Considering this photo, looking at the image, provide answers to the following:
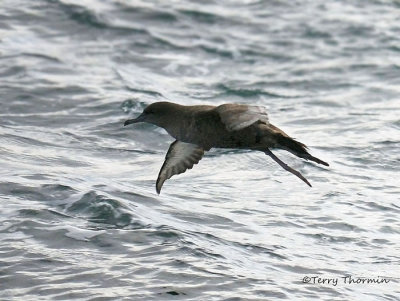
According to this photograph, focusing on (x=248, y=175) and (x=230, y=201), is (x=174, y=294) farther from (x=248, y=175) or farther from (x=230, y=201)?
(x=248, y=175)

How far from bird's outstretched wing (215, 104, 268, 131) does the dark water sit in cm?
116

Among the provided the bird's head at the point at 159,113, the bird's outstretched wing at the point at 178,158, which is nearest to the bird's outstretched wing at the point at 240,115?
the bird's head at the point at 159,113

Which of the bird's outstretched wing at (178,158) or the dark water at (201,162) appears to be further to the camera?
the bird's outstretched wing at (178,158)

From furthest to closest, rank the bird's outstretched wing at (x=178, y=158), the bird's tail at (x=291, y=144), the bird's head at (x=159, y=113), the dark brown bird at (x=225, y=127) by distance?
1. the bird's outstretched wing at (x=178, y=158)
2. the bird's head at (x=159, y=113)
3. the bird's tail at (x=291, y=144)
4. the dark brown bird at (x=225, y=127)

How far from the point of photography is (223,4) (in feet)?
58.9

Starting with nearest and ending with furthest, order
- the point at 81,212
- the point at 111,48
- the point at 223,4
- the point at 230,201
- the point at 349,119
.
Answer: the point at 81,212 → the point at 230,201 → the point at 349,119 → the point at 111,48 → the point at 223,4

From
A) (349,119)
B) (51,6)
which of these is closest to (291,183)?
(349,119)

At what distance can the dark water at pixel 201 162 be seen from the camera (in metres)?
8.01

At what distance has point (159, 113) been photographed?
8586 millimetres

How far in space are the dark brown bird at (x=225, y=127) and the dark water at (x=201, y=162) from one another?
2.89 ft

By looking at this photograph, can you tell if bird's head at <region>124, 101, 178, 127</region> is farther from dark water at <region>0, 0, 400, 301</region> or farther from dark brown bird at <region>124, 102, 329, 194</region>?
dark water at <region>0, 0, 400, 301</region>

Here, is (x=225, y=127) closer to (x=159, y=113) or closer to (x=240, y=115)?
(x=240, y=115)

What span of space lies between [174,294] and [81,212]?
1904mm

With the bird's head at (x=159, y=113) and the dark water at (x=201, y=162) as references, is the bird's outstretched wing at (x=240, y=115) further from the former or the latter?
the dark water at (x=201, y=162)
